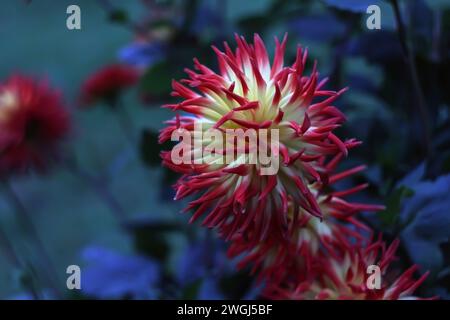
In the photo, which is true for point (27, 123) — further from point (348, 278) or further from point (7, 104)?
point (348, 278)

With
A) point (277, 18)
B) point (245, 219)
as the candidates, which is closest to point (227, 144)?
point (245, 219)

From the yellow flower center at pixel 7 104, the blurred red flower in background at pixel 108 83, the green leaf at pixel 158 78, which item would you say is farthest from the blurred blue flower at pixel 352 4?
the blurred red flower in background at pixel 108 83

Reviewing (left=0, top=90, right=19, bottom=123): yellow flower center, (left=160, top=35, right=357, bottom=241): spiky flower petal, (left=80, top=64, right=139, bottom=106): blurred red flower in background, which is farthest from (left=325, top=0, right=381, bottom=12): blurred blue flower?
(left=80, top=64, right=139, bottom=106): blurred red flower in background

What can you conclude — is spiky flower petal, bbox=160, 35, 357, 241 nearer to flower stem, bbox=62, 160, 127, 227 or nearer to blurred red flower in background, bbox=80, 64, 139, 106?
flower stem, bbox=62, 160, 127, 227

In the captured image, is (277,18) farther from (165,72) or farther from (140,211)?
(140,211)

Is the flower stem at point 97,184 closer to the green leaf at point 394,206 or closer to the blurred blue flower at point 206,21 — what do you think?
the blurred blue flower at point 206,21

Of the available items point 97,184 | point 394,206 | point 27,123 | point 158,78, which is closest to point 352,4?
point 394,206
